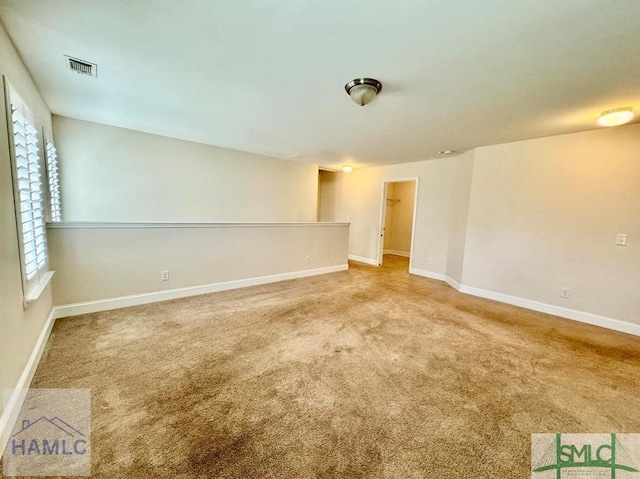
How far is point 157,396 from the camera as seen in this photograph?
1.74m

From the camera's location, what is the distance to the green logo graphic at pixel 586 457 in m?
1.34

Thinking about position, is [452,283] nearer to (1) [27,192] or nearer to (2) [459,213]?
(2) [459,213]

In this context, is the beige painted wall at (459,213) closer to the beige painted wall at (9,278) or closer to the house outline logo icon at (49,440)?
the house outline logo icon at (49,440)

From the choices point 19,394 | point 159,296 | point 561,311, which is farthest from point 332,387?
point 561,311

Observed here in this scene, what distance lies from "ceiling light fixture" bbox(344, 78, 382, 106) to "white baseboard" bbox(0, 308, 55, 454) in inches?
123

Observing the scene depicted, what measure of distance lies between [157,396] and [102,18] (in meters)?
2.45

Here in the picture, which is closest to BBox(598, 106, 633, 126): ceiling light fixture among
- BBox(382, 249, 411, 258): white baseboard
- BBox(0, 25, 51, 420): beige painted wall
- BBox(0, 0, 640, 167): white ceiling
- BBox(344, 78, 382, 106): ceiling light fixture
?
BBox(0, 0, 640, 167): white ceiling

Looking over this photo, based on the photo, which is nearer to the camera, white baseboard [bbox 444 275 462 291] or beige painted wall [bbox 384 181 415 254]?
white baseboard [bbox 444 275 462 291]

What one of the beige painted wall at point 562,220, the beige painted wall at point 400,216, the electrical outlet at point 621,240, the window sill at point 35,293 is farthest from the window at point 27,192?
the beige painted wall at point 400,216

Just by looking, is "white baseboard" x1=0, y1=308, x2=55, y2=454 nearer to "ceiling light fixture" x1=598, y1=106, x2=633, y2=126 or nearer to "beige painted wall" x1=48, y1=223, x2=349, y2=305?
"beige painted wall" x1=48, y1=223, x2=349, y2=305

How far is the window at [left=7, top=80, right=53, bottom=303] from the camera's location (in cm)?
177

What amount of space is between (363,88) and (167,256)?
10.5 ft

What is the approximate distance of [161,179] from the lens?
4.15 meters

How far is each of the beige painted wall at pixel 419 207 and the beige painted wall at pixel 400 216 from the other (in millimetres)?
1386
